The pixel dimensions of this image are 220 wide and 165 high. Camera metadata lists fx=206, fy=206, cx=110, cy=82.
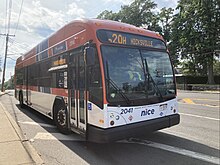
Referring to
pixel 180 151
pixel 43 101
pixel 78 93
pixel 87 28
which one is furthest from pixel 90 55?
pixel 43 101

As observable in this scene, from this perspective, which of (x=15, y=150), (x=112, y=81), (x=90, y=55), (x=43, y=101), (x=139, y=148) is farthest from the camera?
(x=43, y=101)

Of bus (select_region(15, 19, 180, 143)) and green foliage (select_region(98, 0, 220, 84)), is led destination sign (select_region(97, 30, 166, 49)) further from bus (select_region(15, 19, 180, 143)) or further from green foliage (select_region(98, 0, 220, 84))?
green foliage (select_region(98, 0, 220, 84))

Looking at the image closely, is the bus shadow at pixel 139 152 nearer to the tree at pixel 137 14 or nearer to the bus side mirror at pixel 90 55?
the bus side mirror at pixel 90 55

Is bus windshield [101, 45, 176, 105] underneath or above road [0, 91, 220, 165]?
above

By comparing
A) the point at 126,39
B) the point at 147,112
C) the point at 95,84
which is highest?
the point at 126,39

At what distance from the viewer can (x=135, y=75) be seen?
484 centimetres

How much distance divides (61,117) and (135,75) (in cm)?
277

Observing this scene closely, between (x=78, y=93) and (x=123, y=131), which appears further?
(x=78, y=93)

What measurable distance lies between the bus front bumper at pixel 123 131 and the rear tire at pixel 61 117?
5.15 ft

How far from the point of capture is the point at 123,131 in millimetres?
4398

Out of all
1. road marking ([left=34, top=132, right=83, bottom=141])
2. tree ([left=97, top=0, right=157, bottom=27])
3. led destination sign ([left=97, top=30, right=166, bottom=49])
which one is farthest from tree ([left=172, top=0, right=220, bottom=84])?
road marking ([left=34, top=132, right=83, bottom=141])

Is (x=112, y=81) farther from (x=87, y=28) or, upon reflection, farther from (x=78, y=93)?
(x=87, y=28)

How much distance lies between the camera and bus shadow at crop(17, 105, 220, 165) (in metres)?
4.38

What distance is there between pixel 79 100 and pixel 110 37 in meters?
1.71
